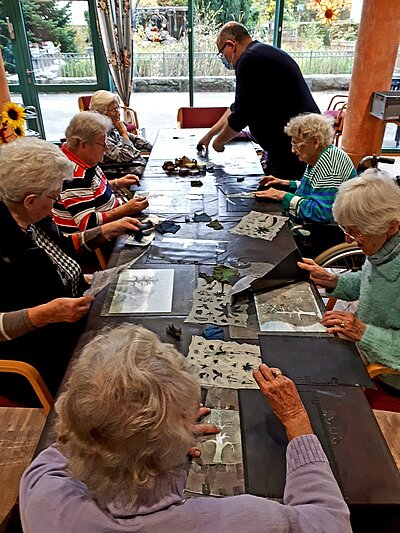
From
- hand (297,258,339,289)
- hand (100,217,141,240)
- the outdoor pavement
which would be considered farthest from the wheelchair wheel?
the outdoor pavement

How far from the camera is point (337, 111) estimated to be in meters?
6.05

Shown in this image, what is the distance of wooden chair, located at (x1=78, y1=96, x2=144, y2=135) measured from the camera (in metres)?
5.03

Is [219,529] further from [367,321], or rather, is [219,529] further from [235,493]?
[367,321]

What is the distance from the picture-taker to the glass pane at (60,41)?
568 centimetres

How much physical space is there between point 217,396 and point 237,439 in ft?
0.51

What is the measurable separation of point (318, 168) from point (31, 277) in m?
1.69

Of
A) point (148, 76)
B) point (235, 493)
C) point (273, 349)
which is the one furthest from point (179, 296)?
point (148, 76)

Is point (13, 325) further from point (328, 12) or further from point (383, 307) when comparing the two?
point (328, 12)

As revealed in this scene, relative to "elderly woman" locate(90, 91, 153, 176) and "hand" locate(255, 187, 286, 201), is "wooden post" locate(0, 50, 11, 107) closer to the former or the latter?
"elderly woman" locate(90, 91, 153, 176)

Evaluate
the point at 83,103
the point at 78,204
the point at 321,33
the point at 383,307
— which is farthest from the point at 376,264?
the point at 321,33

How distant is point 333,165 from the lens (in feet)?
8.39

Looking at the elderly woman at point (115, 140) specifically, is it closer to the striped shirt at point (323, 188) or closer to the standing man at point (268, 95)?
the standing man at point (268, 95)

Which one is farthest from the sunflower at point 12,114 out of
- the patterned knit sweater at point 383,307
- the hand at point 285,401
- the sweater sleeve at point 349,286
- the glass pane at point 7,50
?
the hand at point 285,401

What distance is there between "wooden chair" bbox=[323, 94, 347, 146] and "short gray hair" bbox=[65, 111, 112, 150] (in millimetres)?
3822
